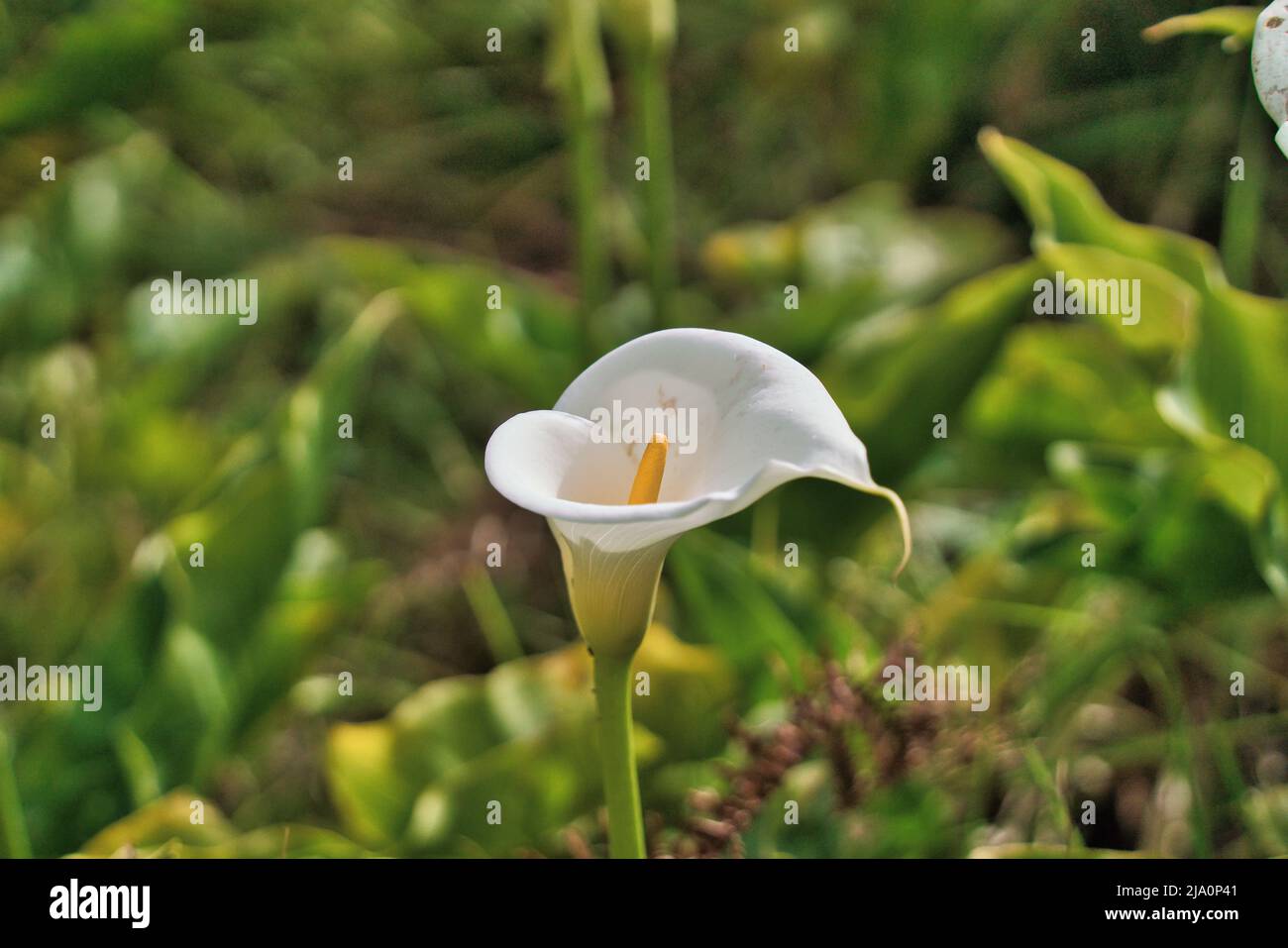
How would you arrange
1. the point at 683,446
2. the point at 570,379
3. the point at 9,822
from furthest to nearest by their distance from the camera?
the point at 570,379
the point at 9,822
the point at 683,446

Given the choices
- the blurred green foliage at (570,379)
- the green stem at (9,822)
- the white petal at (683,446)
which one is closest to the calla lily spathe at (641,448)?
the white petal at (683,446)

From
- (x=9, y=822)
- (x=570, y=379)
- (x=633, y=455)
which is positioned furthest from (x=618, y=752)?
(x=570, y=379)

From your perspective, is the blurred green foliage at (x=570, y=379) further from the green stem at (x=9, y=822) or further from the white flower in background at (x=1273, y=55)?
the white flower in background at (x=1273, y=55)

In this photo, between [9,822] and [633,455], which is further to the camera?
[9,822]

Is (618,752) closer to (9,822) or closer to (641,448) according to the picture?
(641,448)

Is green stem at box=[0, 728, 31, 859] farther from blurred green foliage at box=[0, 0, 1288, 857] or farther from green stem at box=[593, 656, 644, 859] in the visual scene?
green stem at box=[593, 656, 644, 859]

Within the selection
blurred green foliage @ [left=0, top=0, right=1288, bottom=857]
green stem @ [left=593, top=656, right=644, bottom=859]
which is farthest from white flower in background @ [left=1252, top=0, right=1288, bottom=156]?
green stem @ [left=593, top=656, right=644, bottom=859]
